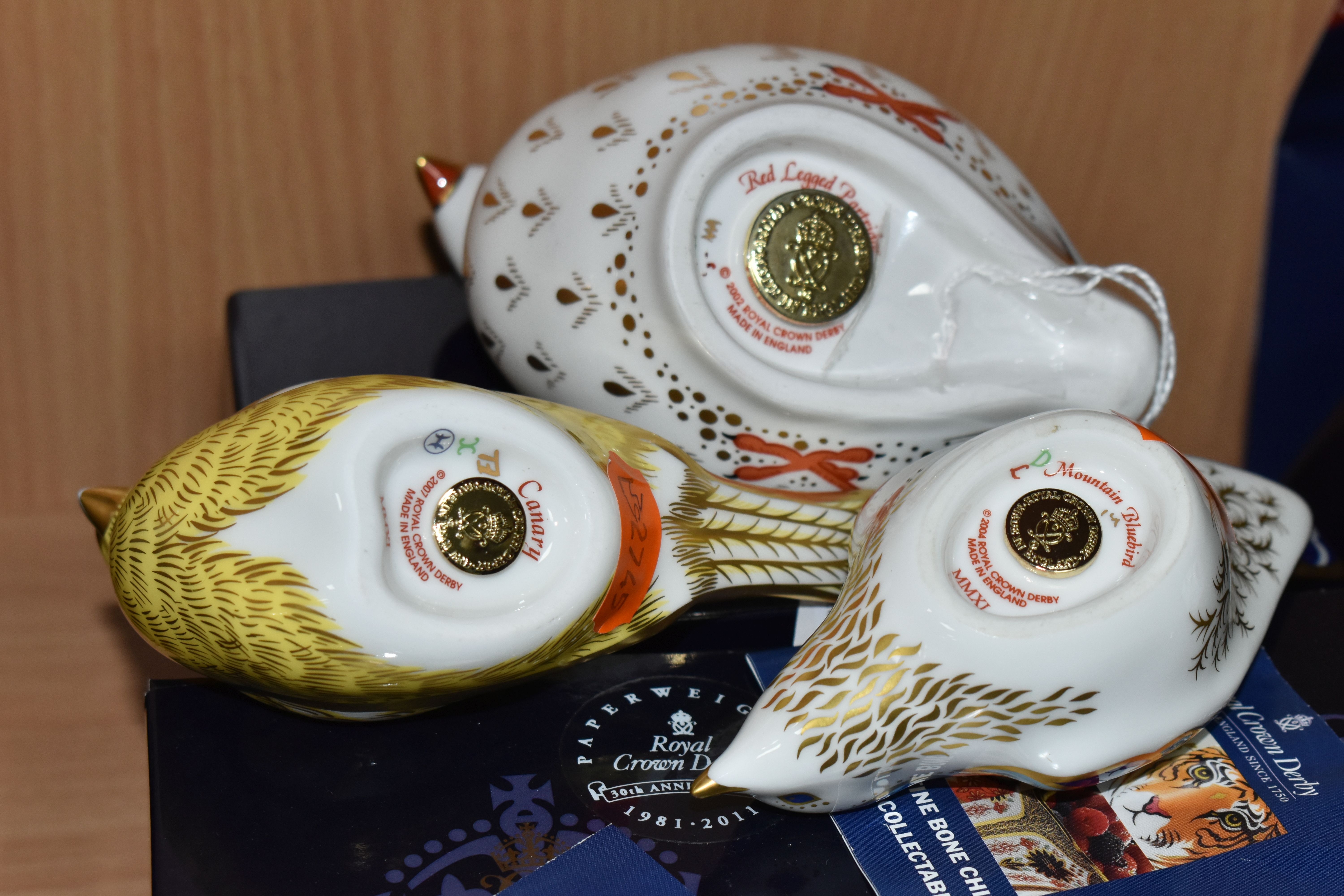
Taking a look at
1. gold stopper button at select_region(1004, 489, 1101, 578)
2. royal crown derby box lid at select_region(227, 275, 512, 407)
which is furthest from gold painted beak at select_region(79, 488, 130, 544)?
gold stopper button at select_region(1004, 489, 1101, 578)

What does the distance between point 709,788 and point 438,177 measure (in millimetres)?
478

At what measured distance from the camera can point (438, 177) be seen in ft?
2.93

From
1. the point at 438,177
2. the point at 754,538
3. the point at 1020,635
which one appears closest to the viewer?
the point at 1020,635

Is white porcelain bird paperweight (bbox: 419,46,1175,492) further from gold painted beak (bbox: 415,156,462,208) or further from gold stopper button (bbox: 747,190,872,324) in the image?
gold painted beak (bbox: 415,156,462,208)

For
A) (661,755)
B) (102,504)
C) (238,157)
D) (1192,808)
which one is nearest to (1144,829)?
(1192,808)

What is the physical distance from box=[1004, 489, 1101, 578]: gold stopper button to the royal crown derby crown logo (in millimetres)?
191

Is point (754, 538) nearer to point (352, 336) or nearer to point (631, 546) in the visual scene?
point (631, 546)

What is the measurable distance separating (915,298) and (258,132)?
52 cm

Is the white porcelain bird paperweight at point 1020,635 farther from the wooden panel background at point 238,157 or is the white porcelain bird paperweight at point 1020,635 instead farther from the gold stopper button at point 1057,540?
the wooden panel background at point 238,157

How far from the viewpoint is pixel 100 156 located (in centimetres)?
94

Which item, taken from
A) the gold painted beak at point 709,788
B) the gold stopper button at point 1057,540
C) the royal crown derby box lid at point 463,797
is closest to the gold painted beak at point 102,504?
the royal crown derby box lid at point 463,797

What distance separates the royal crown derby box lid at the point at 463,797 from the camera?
0.65 metres

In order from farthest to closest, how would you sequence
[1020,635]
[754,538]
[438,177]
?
1. [438,177]
2. [754,538]
3. [1020,635]

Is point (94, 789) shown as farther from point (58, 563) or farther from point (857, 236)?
point (857, 236)
